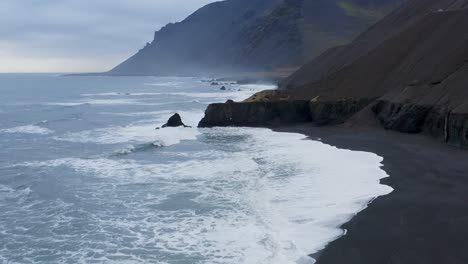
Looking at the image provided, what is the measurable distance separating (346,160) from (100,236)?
12.4 meters

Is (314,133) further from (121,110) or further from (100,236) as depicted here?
(121,110)

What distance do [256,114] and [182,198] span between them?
21339mm

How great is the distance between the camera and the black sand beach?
11.4m

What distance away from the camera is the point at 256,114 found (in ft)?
127

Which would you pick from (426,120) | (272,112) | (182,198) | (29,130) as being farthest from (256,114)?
(182,198)

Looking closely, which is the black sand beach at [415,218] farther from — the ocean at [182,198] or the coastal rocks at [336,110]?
the coastal rocks at [336,110]

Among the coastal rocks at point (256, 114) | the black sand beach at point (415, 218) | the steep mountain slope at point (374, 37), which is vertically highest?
the steep mountain slope at point (374, 37)

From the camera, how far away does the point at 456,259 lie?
35.6 ft

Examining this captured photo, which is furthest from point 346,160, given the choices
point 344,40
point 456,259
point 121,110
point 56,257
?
point 344,40

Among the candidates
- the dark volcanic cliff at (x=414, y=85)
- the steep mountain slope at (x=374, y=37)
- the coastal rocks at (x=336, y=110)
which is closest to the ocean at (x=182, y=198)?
the coastal rocks at (x=336, y=110)

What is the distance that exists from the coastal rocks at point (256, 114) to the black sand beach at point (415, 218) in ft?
48.2

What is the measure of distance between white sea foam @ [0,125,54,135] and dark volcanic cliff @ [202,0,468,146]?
20.3m

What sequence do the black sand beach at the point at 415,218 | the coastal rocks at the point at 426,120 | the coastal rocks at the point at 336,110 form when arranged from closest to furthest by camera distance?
1. the black sand beach at the point at 415,218
2. the coastal rocks at the point at 426,120
3. the coastal rocks at the point at 336,110

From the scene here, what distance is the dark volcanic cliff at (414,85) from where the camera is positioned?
2594 cm
